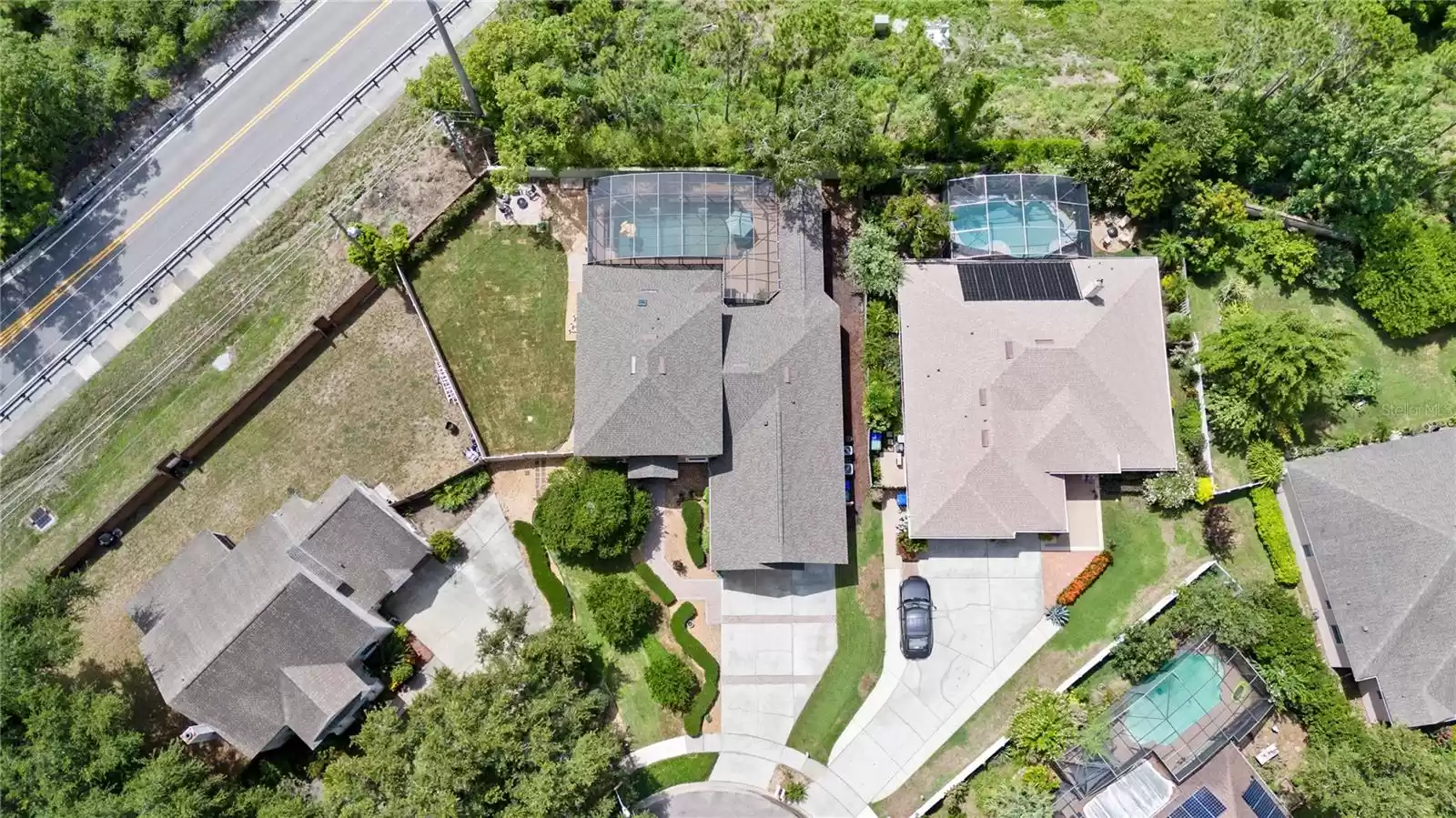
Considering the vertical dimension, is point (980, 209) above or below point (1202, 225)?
below

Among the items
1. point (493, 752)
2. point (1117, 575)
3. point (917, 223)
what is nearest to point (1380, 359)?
point (1117, 575)

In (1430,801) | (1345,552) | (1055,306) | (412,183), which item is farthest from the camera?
(412,183)

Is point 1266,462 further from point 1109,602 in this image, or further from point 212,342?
point 212,342

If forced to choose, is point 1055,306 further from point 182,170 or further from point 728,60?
point 182,170

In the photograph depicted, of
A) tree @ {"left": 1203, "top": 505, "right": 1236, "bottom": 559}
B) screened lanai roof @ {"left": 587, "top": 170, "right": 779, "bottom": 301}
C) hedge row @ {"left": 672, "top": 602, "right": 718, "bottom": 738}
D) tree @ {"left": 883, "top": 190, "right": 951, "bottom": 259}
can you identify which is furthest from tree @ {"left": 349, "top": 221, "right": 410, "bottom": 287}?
tree @ {"left": 1203, "top": 505, "right": 1236, "bottom": 559}

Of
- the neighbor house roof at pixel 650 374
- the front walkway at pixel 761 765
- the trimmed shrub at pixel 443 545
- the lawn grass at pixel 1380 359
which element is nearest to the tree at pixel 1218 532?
the lawn grass at pixel 1380 359

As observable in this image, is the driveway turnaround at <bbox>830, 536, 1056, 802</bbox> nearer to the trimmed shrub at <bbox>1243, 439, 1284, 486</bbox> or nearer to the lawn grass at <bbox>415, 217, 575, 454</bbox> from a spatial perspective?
the trimmed shrub at <bbox>1243, 439, 1284, 486</bbox>

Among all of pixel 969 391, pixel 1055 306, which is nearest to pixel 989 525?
pixel 969 391
